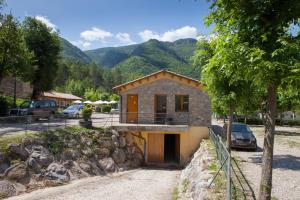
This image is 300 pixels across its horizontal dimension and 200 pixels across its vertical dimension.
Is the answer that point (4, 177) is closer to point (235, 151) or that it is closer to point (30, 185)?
point (30, 185)

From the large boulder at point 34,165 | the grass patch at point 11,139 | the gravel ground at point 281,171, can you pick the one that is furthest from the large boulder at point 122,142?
the gravel ground at point 281,171

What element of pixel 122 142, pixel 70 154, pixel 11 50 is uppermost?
pixel 11 50

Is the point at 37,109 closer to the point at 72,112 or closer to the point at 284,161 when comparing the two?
the point at 72,112

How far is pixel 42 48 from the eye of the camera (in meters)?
42.1

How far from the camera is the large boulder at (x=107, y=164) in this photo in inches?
1019

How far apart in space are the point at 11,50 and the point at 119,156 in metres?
16.5

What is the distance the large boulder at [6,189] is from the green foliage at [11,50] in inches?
713

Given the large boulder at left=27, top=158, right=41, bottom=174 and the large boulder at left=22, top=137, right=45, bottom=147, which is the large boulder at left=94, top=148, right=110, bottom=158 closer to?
the large boulder at left=22, top=137, right=45, bottom=147

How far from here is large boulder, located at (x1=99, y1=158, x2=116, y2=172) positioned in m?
25.9

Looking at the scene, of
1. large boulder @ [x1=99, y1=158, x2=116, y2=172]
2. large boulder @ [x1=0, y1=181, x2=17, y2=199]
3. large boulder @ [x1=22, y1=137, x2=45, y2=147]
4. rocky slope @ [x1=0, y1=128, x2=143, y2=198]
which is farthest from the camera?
large boulder @ [x1=99, y1=158, x2=116, y2=172]

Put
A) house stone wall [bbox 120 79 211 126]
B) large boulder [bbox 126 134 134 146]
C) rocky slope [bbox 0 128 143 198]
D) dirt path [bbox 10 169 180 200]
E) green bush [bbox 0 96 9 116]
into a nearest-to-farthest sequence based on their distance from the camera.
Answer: dirt path [bbox 10 169 180 200]
rocky slope [bbox 0 128 143 198]
large boulder [bbox 126 134 134 146]
house stone wall [bbox 120 79 211 126]
green bush [bbox 0 96 9 116]

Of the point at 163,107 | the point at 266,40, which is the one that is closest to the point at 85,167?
the point at 163,107

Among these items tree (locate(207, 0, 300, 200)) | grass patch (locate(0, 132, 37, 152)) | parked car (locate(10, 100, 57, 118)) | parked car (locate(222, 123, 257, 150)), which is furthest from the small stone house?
tree (locate(207, 0, 300, 200))

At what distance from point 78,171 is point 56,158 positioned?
191 cm
